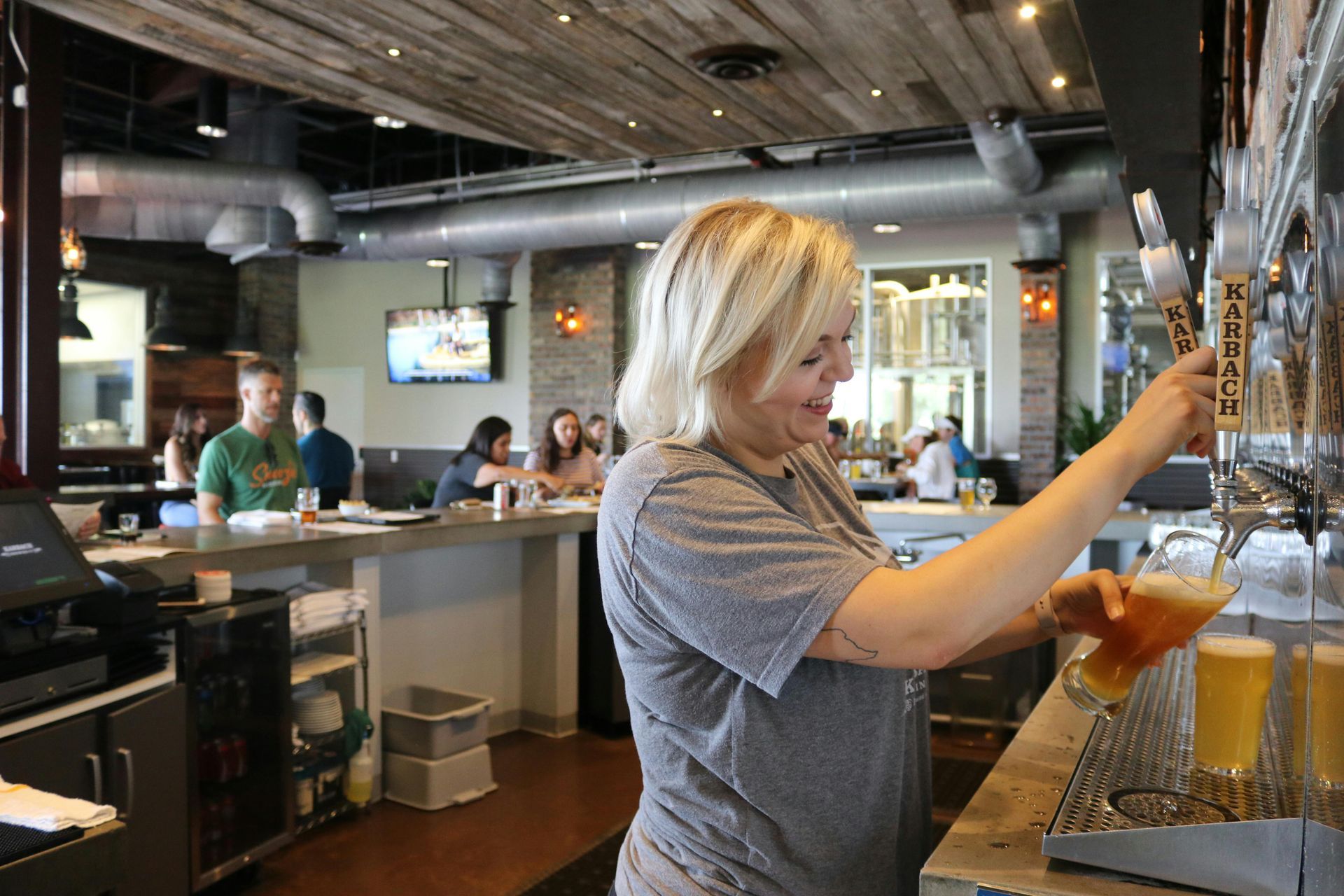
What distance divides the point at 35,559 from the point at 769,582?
1.98m

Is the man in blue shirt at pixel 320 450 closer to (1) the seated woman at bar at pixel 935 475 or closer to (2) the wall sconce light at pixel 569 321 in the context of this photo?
(1) the seated woman at bar at pixel 935 475

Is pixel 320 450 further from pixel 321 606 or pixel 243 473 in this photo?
pixel 321 606

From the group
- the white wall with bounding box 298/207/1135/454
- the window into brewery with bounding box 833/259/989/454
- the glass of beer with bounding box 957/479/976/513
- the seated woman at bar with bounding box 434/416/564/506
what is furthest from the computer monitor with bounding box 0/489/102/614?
the window into brewery with bounding box 833/259/989/454

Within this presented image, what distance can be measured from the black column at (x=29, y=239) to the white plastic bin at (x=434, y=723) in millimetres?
1664

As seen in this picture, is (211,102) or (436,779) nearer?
(436,779)

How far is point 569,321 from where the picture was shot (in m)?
10.4

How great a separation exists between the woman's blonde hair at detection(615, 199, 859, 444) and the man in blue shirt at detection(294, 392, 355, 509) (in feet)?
17.7

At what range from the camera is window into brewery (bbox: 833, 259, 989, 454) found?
9.53m

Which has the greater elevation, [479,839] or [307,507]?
[307,507]

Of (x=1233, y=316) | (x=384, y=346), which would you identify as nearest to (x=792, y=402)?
(x=1233, y=316)

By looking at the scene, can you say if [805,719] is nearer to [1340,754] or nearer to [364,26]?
[1340,754]

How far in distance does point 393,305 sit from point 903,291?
18.1 ft

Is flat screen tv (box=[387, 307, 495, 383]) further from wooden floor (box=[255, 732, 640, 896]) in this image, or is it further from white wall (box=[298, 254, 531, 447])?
wooden floor (box=[255, 732, 640, 896])

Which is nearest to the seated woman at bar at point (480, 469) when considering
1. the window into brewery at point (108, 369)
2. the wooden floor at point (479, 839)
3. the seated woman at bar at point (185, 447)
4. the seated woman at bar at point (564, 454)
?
the seated woman at bar at point (564, 454)
